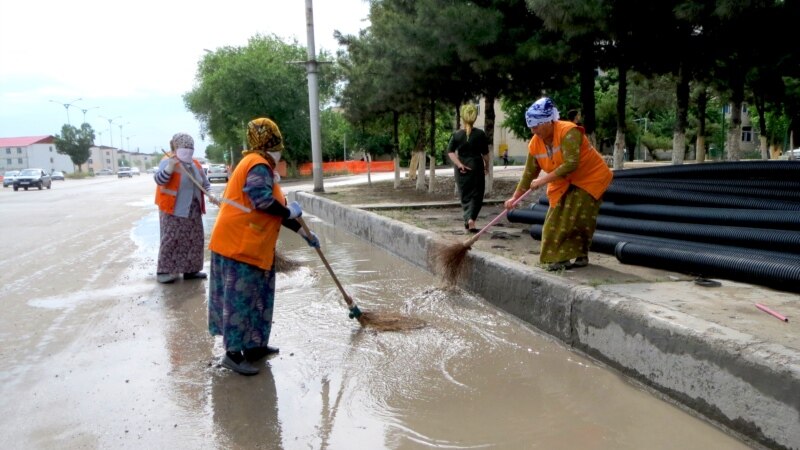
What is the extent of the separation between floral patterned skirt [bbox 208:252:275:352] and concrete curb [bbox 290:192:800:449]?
1.91 metres

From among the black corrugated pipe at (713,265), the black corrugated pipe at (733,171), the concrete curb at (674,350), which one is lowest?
the concrete curb at (674,350)

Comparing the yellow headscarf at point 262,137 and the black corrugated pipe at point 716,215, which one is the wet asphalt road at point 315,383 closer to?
the yellow headscarf at point 262,137

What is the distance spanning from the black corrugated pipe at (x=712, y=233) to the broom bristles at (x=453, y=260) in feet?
4.87

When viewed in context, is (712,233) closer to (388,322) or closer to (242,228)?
(388,322)

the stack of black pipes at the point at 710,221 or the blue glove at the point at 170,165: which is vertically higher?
the blue glove at the point at 170,165

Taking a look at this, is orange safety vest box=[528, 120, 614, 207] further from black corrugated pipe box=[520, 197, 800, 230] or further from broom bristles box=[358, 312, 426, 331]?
broom bristles box=[358, 312, 426, 331]

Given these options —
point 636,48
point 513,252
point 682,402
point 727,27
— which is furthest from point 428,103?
point 682,402

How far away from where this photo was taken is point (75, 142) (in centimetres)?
7431

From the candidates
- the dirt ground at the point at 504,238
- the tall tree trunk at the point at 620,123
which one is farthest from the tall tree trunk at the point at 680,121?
the dirt ground at the point at 504,238

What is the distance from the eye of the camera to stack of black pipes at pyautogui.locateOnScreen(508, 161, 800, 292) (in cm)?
413

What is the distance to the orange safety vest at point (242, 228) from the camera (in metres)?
3.48

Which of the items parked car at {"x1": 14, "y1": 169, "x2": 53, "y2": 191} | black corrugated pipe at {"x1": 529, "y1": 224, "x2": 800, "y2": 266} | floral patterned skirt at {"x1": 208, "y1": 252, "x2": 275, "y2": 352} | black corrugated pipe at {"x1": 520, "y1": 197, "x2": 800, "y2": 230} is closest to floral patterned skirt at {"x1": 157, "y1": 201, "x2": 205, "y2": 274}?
floral patterned skirt at {"x1": 208, "y1": 252, "x2": 275, "y2": 352}

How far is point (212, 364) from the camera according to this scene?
3740 millimetres

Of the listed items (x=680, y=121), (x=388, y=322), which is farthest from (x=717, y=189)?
(x=680, y=121)
